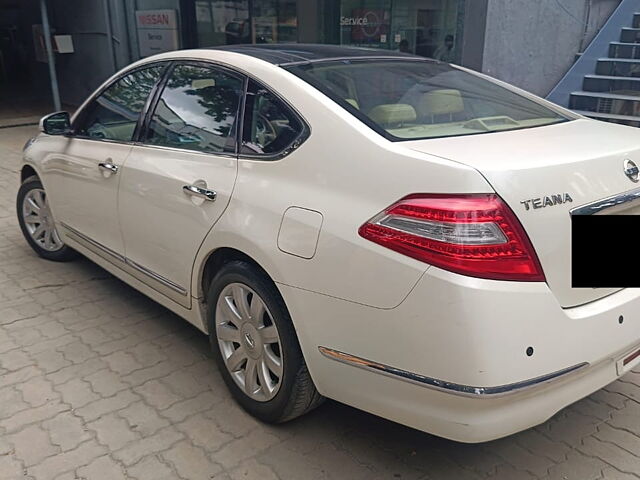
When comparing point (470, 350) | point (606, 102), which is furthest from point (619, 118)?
point (470, 350)

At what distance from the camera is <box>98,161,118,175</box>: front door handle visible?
3398mm

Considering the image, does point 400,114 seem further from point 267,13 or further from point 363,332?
point 267,13

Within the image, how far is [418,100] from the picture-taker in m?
2.71

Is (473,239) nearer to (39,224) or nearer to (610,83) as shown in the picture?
(39,224)

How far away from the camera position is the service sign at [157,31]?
1044 cm

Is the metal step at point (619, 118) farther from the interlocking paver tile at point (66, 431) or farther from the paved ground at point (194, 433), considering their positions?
the interlocking paver tile at point (66, 431)

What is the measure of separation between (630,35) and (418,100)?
7.19m

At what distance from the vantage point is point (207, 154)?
9.33 feet

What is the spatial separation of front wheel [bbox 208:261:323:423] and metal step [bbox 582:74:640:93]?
7.02 metres

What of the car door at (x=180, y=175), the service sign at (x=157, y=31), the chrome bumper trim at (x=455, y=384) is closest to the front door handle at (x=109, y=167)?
the car door at (x=180, y=175)

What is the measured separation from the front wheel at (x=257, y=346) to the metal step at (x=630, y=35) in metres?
7.93

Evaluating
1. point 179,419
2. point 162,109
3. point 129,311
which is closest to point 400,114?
point 162,109

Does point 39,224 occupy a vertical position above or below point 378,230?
below

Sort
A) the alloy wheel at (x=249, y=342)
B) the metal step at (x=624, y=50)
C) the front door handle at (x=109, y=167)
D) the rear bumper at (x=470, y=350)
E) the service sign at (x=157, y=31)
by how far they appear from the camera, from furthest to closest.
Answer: the service sign at (x=157, y=31), the metal step at (x=624, y=50), the front door handle at (x=109, y=167), the alloy wheel at (x=249, y=342), the rear bumper at (x=470, y=350)
